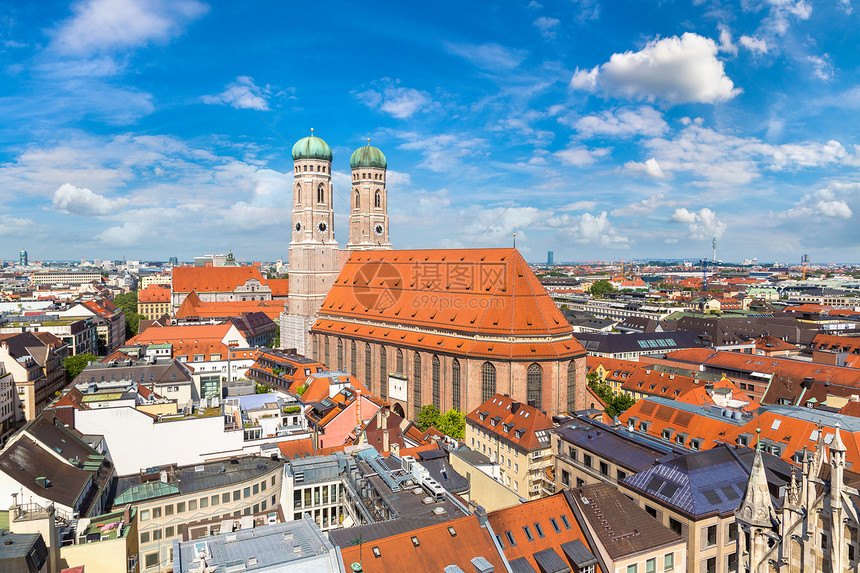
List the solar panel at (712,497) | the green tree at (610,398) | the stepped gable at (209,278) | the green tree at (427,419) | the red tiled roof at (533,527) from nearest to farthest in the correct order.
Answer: the red tiled roof at (533,527)
the solar panel at (712,497)
the green tree at (427,419)
the green tree at (610,398)
the stepped gable at (209,278)

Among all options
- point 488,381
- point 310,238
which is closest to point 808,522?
point 488,381

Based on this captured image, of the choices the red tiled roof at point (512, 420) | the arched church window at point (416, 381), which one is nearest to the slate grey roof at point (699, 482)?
the red tiled roof at point (512, 420)

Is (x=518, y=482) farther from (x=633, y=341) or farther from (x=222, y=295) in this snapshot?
(x=222, y=295)

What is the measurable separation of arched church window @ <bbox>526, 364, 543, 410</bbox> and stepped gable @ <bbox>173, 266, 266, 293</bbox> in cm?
11227

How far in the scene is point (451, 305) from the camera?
237 feet

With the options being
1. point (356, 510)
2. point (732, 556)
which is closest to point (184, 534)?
point (356, 510)

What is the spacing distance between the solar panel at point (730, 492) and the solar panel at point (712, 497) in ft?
2.38

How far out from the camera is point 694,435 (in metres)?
47.7

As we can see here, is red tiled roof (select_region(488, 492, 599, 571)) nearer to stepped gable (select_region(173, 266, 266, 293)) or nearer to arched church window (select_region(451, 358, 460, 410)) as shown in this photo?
arched church window (select_region(451, 358, 460, 410))

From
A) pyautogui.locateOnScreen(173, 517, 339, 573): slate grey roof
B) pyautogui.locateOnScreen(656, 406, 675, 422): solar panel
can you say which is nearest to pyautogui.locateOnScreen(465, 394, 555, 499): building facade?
pyautogui.locateOnScreen(656, 406, 675, 422): solar panel

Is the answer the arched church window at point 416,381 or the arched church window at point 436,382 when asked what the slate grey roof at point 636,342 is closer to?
the arched church window at point 436,382

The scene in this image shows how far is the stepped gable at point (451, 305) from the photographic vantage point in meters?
63.8

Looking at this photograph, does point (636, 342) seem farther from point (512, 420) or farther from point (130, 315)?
point (130, 315)

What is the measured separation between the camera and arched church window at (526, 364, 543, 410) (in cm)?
6259
